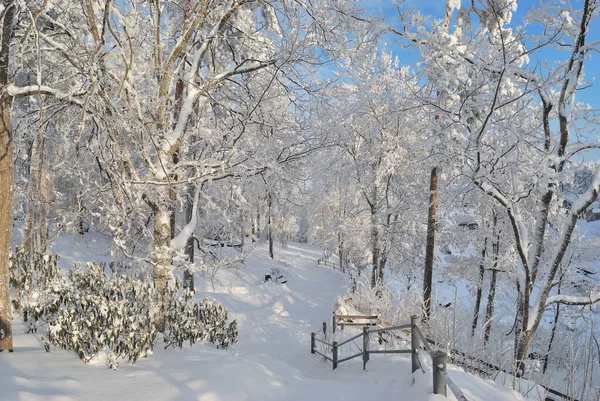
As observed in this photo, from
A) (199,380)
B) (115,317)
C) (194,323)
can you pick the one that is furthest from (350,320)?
(115,317)

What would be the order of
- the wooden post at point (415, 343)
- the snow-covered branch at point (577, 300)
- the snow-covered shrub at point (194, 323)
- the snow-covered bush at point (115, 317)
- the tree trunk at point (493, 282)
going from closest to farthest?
the snow-covered bush at point (115, 317) → the wooden post at point (415, 343) → the snow-covered shrub at point (194, 323) → the snow-covered branch at point (577, 300) → the tree trunk at point (493, 282)

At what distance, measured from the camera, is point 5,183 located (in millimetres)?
4332

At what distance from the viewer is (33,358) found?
14.0 ft

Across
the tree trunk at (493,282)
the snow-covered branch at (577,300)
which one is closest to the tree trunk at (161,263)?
the snow-covered branch at (577,300)

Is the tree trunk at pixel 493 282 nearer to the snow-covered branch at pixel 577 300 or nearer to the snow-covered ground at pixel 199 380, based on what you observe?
the snow-covered branch at pixel 577 300

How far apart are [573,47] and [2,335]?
366 inches

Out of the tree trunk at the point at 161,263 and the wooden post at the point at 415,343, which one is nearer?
the wooden post at the point at 415,343

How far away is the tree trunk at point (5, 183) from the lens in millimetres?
4238

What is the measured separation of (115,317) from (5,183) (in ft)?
6.92

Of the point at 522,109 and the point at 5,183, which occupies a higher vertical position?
the point at 522,109

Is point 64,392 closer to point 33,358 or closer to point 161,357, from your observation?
point 33,358

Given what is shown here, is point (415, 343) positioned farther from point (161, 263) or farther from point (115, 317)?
point (161, 263)

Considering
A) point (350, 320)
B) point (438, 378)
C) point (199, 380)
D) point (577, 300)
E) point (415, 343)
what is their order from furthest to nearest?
point (350, 320) → point (577, 300) → point (415, 343) → point (199, 380) → point (438, 378)

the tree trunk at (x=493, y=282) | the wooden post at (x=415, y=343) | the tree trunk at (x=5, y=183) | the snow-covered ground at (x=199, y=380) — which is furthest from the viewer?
the tree trunk at (x=493, y=282)
